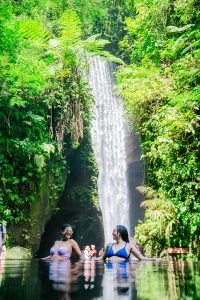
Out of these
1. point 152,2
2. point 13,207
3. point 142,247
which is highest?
point 152,2

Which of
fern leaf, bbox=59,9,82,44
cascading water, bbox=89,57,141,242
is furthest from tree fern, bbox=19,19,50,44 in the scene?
cascading water, bbox=89,57,141,242

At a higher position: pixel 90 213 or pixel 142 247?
pixel 90 213

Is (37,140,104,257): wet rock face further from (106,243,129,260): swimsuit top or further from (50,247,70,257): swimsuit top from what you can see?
(106,243,129,260): swimsuit top

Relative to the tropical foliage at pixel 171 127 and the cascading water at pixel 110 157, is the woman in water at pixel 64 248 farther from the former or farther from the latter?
the cascading water at pixel 110 157

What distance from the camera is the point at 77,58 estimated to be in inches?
450

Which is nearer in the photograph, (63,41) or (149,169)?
(63,41)

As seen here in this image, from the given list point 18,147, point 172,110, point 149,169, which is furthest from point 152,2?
point 18,147

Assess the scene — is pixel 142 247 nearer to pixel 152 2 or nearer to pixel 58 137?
pixel 58 137

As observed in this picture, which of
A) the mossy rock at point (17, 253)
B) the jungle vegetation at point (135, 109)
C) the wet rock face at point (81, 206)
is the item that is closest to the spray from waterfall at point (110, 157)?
the wet rock face at point (81, 206)

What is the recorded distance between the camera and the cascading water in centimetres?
1891

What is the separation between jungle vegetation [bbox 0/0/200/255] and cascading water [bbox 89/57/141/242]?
648cm

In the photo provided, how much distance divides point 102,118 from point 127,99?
9980 millimetres

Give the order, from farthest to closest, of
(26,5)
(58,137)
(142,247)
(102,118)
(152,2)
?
(102,118), (26,5), (58,137), (152,2), (142,247)

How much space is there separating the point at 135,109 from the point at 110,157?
901 cm
